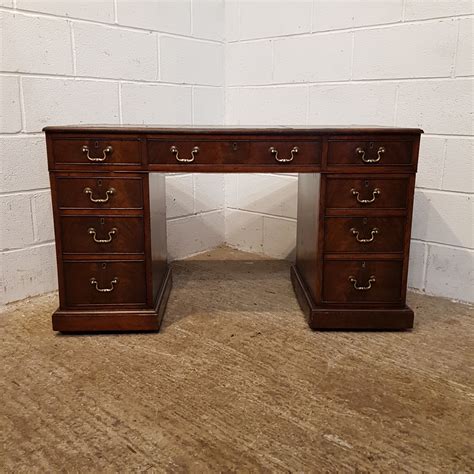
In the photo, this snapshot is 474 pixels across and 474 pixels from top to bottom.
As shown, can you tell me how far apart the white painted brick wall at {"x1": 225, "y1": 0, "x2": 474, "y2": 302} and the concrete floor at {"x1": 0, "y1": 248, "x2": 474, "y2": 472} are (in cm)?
34

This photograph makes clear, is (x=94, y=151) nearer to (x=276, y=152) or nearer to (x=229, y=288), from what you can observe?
(x=276, y=152)

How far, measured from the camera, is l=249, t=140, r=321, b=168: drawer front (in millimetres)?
1750

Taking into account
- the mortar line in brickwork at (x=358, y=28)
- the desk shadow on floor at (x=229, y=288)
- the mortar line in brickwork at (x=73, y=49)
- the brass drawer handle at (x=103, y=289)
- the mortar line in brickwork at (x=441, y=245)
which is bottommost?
the desk shadow on floor at (x=229, y=288)

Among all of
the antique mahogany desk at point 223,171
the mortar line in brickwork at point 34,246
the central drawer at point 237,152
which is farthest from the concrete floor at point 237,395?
the central drawer at point 237,152

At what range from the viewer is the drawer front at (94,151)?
1.71 metres

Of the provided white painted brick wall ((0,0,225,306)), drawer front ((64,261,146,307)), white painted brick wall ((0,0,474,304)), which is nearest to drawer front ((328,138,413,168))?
white painted brick wall ((0,0,474,304))

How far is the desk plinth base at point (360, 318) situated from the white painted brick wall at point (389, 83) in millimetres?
478

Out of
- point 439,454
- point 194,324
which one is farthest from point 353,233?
point 439,454

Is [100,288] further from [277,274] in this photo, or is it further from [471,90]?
[471,90]

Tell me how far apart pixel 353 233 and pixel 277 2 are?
55.5 inches

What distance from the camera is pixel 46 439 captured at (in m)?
1.24

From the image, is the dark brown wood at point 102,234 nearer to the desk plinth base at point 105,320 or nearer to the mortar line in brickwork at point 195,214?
the desk plinth base at point 105,320

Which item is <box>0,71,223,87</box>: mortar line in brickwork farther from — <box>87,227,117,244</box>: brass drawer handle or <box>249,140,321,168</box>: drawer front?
<box>249,140,321,168</box>: drawer front

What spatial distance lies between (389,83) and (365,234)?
820mm
